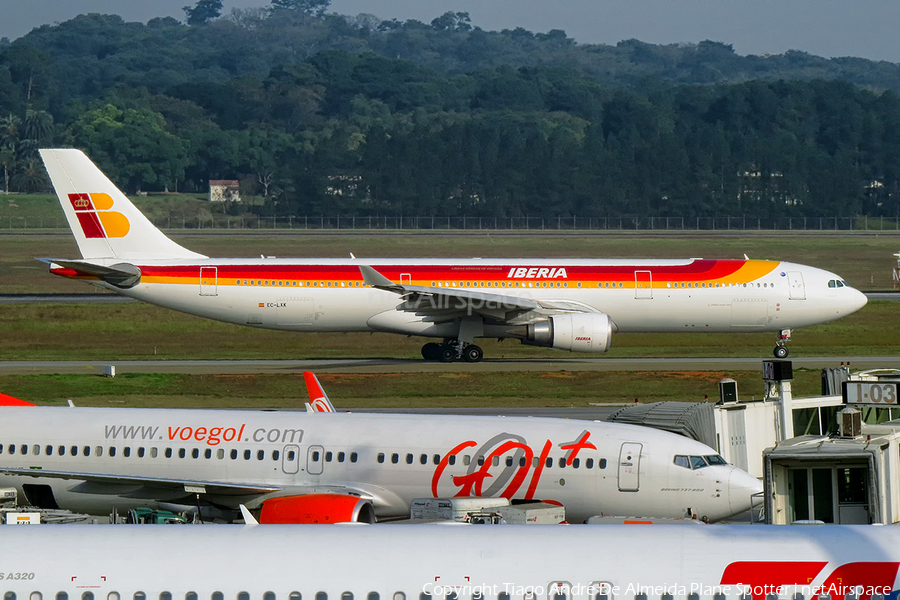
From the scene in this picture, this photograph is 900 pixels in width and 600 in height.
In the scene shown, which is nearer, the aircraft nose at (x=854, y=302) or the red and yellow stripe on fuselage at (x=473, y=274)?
the red and yellow stripe on fuselage at (x=473, y=274)

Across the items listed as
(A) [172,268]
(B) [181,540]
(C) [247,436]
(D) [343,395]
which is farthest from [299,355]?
(B) [181,540]

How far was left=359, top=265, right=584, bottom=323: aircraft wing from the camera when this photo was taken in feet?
187

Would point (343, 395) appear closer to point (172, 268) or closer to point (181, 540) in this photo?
point (172, 268)

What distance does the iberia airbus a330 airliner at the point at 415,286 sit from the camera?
59.2m

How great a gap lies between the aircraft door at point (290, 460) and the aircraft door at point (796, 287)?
1487 inches

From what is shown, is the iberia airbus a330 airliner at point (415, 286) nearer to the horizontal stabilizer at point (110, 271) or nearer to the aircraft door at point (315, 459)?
the horizontal stabilizer at point (110, 271)

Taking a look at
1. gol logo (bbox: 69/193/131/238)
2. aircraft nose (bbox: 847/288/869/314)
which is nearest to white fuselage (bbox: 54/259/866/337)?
aircraft nose (bbox: 847/288/869/314)

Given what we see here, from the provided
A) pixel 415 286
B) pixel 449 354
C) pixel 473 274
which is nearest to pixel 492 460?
pixel 415 286

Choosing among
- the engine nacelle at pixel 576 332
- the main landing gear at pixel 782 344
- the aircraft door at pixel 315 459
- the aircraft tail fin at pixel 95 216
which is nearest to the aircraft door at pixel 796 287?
the main landing gear at pixel 782 344

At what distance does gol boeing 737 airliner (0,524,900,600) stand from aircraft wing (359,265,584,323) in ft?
137

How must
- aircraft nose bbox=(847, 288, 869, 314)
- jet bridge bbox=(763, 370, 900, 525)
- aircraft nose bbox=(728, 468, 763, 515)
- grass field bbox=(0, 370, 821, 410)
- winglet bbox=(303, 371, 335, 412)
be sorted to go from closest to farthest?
jet bridge bbox=(763, 370, 900, 525)
aircraft nose bbox=(728, 468, 763, 515)
winglet bbox=(303, 371, 335, 412)
grass field bbox=(0, 370, 821, 410)
aircraft nose bbox=(847, 288, 869, 314)

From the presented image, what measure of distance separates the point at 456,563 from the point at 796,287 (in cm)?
4884

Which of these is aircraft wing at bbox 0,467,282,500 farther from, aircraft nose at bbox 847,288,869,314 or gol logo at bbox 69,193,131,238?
aircraft nose at bbox 847,288,869,314

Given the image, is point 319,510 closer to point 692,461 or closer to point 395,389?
point 692,461
